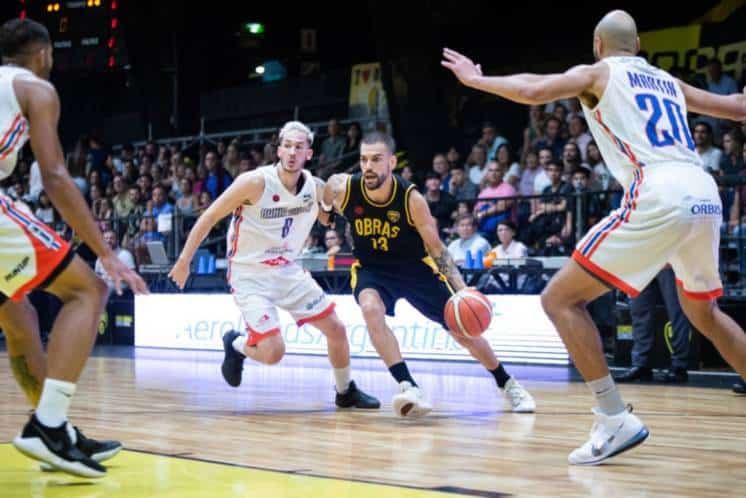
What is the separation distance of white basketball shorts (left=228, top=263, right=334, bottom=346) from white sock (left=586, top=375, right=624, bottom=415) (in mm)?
2902

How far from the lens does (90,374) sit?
10.7m

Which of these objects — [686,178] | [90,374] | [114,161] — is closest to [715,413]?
[686,178]

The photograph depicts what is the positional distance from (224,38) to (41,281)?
18451 mm

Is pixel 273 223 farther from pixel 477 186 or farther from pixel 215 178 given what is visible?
pixel 215 178

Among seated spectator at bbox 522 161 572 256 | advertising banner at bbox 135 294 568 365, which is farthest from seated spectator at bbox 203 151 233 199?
seated spectator at bbox 522 161 572 256

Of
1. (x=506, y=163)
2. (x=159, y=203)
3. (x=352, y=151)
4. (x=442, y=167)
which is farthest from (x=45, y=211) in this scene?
(x=506, y=163)

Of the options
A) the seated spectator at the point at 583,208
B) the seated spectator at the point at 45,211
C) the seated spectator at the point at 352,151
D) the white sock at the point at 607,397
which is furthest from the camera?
the seated spectator at the point at 45,211

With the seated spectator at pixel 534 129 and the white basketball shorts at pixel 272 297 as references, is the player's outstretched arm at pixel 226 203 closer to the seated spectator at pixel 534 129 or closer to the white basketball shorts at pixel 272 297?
the white basketball shorts at pixel 272 297

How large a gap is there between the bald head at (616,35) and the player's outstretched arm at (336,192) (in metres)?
2.68

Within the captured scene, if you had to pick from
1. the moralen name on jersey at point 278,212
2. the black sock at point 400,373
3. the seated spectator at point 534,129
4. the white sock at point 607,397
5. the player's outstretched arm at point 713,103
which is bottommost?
the black sock at point 400,373

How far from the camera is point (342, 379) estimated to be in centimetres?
759

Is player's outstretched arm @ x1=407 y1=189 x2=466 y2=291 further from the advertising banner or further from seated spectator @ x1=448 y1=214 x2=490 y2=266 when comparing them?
seated spectator @ x1=448 y1=214 x2=490 y2=266

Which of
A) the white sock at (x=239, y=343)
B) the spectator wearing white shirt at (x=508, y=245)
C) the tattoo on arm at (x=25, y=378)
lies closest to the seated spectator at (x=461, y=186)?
the spectator wearing white shirt at (x=508, y=245)

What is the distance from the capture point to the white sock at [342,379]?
298 inches
